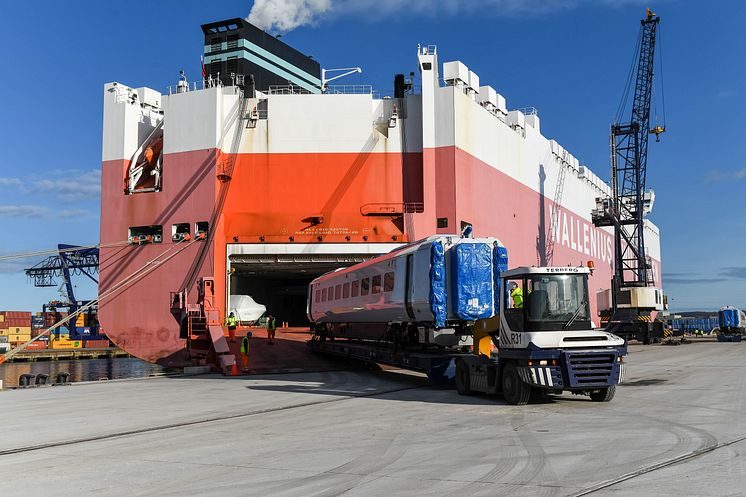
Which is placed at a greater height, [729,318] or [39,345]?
[729,318]

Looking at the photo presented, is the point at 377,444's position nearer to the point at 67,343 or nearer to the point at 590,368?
the point at 590,368

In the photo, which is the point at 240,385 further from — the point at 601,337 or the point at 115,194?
the point at 115,194

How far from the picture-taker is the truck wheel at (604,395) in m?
15.0

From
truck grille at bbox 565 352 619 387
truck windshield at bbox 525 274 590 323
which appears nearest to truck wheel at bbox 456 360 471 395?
truck windshield at bbox 525 274 590 323

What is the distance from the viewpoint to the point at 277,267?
42781 millimetres

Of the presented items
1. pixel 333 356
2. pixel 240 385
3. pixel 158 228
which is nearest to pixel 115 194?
pixel 158 228

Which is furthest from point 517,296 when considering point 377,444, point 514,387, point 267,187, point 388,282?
point 267,187

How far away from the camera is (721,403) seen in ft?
48.4

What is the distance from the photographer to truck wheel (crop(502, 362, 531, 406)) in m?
14.6

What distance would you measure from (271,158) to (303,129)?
2.76m

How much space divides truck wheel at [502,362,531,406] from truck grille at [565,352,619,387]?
1.15 metres

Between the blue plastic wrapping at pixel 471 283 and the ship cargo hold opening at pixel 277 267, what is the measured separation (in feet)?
70.4

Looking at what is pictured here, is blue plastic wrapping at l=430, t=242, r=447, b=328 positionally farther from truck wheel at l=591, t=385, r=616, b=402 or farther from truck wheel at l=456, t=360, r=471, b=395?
truck wheel at l=591, t=385, r=616, b=402

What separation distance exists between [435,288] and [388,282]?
4303 mm
